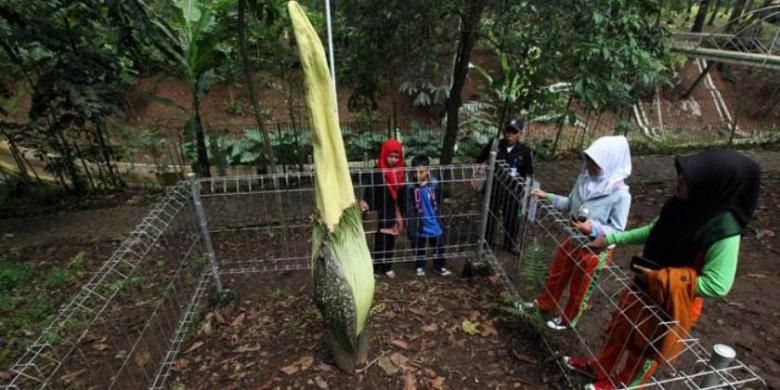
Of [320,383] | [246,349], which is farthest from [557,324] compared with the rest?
[246,349]

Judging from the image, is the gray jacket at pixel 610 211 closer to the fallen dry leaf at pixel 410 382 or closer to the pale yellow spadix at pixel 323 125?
the fallen dry leaf at pixel 410 382

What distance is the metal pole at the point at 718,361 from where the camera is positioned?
5.07 feet

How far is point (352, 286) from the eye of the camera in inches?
89.4

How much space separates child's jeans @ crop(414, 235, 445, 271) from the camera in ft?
12.3

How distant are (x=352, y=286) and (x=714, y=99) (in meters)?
18.0

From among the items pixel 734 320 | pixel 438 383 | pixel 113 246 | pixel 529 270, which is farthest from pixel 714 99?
pixel 113 246

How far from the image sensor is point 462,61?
4.62 metres

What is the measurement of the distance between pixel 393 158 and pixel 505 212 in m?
1.23

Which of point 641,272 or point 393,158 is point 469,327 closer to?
point 641,272

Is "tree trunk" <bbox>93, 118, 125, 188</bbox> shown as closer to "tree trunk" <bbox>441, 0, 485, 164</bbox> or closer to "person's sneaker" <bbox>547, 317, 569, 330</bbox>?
"tree trunk" <bbox>441, 0, 485, 164</bbox>

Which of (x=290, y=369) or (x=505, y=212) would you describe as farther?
(x=505, y=212)

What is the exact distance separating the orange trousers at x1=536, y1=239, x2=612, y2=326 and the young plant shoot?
4.36 ft

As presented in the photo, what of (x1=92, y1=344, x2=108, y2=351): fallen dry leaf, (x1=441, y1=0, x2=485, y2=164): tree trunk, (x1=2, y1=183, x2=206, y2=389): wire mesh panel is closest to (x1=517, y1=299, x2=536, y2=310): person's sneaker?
(x1=2, y1=183, x2=206, y2=389): wire mesh panel

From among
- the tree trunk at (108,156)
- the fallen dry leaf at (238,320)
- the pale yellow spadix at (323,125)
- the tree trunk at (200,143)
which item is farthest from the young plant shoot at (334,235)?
the tree trunk at (108,156)
